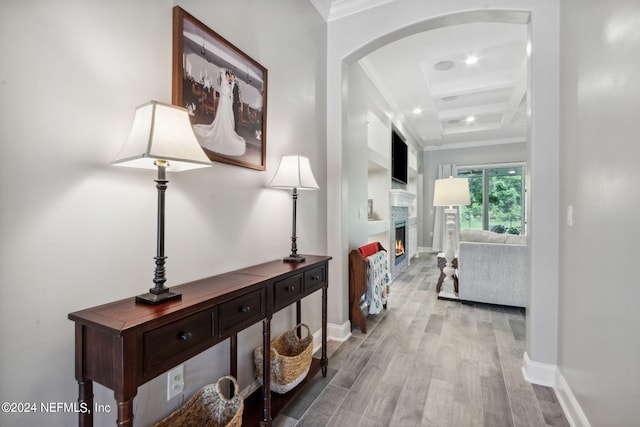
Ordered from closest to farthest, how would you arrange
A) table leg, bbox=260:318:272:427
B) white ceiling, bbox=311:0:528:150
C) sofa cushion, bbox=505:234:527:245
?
1. table leg, bbox=260:318:272:427
2. white ceiling, bbox=311:0:528:150
3. sofa cushion, bbox=505:234:527:245

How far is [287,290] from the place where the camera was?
5.24 ft

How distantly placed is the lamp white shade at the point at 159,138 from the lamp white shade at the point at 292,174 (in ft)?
2.62

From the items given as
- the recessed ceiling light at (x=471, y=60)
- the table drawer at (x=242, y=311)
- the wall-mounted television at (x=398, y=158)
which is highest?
the recessed ceiling light at (x=471, y=60)

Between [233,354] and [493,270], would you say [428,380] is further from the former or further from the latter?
[493,270]

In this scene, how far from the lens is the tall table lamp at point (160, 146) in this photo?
931 millimetres

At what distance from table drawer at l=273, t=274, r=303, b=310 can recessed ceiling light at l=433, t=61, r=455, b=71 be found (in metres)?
3.39

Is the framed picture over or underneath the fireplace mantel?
over

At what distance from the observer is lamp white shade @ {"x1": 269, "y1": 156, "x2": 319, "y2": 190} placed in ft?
5.93

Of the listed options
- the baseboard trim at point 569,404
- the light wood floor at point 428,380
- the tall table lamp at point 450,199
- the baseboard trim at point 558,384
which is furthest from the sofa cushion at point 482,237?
the baseboard trim at point 569,404

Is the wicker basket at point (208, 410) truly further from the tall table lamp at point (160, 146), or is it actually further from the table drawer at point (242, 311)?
the tall table lamp at point (160, 146)

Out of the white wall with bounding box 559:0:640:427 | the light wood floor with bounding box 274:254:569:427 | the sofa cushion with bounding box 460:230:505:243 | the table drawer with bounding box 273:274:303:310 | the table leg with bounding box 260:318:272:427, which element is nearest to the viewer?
the white wall with bounding box 559:0:640:427

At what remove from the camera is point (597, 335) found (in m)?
1.31

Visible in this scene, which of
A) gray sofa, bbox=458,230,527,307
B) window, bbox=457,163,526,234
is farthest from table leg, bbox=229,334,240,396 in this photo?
window, bbox=457,163,526,234

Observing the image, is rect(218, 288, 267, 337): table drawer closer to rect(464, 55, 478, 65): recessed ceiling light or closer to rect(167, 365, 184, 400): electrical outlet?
rect(167, 365, 184, 400): electrical outlet
